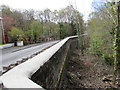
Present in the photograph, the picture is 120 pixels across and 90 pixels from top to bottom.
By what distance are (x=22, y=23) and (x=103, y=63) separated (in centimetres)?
1670

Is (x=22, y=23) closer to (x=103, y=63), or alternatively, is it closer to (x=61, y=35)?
(x=61, y=35)

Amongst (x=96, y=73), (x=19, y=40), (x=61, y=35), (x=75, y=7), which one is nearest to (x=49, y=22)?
(x=61, y=35)

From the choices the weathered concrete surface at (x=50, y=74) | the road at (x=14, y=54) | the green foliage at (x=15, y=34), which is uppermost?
the green foliage at (x=15, y=34)

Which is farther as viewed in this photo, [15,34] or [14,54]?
[15,34]

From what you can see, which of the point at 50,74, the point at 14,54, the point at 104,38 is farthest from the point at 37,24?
the point at 50,74

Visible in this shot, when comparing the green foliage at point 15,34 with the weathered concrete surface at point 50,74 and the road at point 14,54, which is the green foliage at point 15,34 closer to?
the road at point 14,54

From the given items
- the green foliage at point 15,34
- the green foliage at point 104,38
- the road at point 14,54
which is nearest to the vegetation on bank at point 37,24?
the green foliage at point 15,34

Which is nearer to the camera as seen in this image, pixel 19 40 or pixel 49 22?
pixel 19 40

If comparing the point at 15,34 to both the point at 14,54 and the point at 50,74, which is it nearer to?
the point at 14,54

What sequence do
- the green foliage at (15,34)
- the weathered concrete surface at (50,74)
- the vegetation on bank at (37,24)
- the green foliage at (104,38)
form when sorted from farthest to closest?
the vegetation on bank at (37,24) < the green foliage at (15,34) < the green foliage at (104,38) < the weathered concrete surface at (50,74)

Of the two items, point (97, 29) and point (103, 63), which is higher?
point (97, 29)

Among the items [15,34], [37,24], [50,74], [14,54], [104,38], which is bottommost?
[14,54]

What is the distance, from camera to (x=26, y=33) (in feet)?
65.1

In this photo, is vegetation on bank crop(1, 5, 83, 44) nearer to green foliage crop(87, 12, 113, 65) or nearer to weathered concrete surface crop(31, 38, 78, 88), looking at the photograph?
green foliage crop(87, 12, 113, 65)
